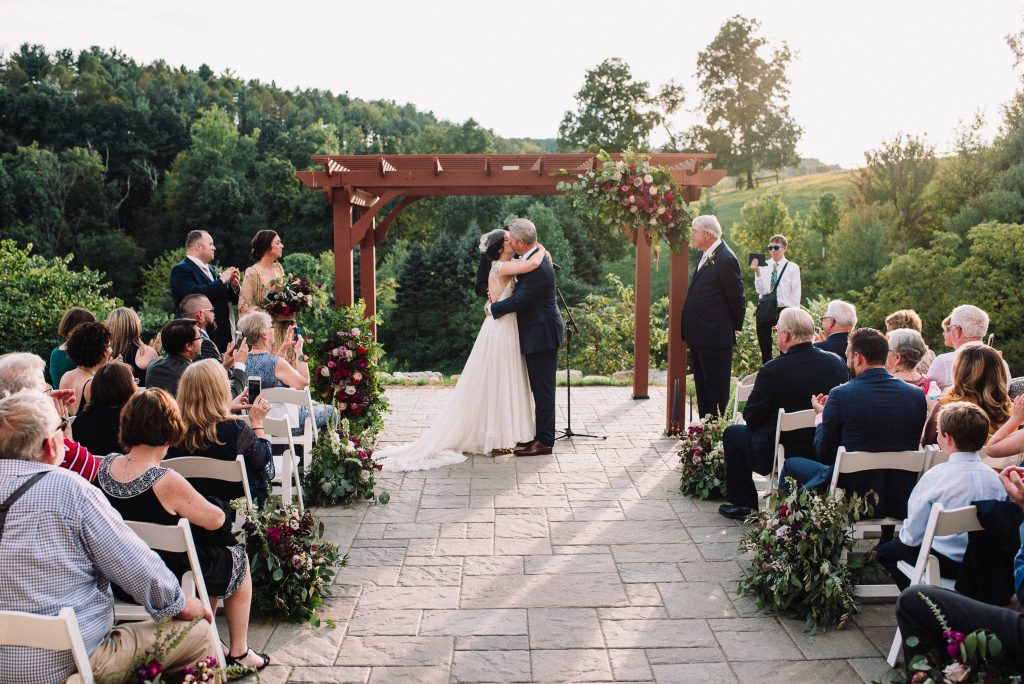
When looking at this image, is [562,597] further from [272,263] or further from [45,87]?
[45,87]

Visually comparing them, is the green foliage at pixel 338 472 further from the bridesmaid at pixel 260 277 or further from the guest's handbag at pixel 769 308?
the guest's handbag at pixel 769 308

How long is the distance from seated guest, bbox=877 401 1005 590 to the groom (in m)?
3.95

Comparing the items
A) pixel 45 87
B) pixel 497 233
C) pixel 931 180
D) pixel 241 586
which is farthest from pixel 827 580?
pixel 45 87

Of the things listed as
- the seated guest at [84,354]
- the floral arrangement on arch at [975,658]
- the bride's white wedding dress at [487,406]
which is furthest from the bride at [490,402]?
the floral arrangement on arch at [975,658]

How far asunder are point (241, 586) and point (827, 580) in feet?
8.67

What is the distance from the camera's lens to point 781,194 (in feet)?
139

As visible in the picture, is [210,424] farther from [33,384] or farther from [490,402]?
[490,402]

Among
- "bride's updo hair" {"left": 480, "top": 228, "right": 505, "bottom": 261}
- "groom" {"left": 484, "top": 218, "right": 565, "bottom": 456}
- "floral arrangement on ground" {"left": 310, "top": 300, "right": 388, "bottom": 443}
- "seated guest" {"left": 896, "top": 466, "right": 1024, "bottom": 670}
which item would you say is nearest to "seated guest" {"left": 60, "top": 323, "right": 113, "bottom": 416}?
"floral arrangement on ground" {"left": 310, "top": 300, "right": 388, "bottom": 443}

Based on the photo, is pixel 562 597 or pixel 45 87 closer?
pixel 562 597

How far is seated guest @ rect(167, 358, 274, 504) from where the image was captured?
396cm

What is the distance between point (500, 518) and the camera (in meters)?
5.82

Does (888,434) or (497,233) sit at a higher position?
(497,233)

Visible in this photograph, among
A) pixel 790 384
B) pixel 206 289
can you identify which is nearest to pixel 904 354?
pixel 790 384

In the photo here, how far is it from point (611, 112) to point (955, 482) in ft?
131
